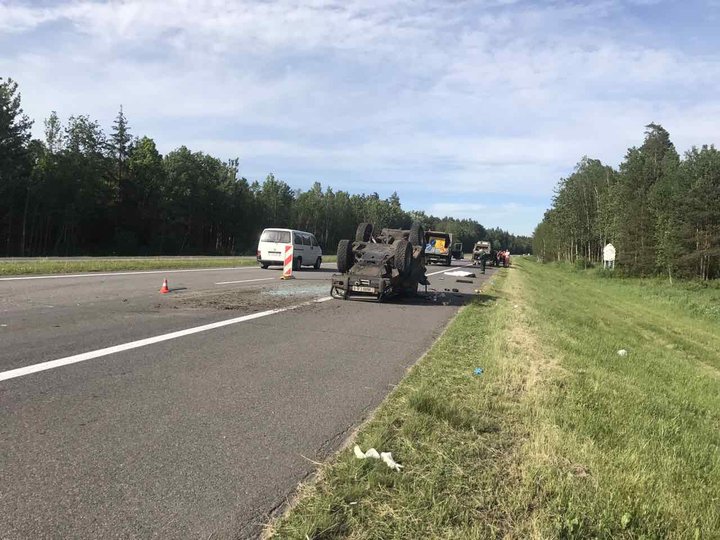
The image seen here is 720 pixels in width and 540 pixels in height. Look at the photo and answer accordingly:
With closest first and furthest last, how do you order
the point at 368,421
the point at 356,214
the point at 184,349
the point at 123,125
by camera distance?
the point at 368,421 → the point at 184,349 → the point at 123,125 → the point at 356,214

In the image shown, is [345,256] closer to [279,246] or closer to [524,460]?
[279,246]

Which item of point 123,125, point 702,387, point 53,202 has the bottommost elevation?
point 702,387

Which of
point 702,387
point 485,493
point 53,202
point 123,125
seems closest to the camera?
point 485,493

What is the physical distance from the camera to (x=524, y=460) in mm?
3629

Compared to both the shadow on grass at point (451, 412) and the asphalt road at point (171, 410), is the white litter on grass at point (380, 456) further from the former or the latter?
the shadow on grass at point (451, 412)

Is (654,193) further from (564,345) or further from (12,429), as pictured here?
(12,429)

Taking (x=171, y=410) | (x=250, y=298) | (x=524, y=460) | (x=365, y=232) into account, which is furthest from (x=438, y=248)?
(x=524, y=460)

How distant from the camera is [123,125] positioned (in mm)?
58406

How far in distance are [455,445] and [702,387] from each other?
6.59 m

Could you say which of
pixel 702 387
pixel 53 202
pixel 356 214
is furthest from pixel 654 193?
pixel 356 214

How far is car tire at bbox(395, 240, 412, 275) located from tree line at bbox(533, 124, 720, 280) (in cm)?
3388

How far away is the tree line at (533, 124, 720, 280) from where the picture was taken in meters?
39.1

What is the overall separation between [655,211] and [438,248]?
2084 cm

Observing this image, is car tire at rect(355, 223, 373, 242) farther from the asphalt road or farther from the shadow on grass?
the shadow on grass
